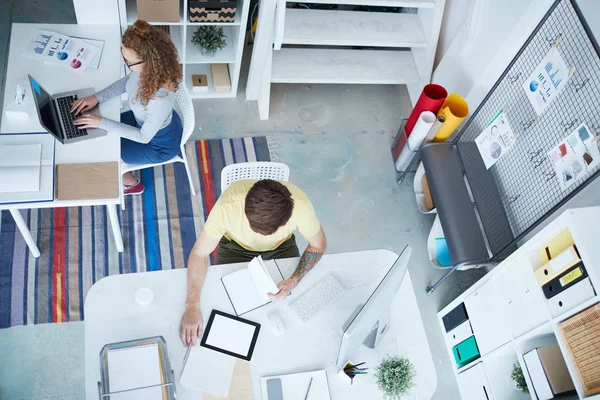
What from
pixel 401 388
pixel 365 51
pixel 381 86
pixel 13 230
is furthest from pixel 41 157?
pixel 381 86

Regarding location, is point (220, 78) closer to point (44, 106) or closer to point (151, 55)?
point (151, 55)

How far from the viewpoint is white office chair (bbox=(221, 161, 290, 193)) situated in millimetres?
2447

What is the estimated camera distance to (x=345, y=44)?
3.30 metres

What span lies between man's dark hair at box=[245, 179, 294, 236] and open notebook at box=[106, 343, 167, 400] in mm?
595

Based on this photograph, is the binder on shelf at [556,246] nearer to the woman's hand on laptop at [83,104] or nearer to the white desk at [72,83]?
the white desk at [72,83]

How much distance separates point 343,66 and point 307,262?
177 centimetres

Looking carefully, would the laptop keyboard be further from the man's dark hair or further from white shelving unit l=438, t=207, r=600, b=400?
white shelving unit l=438, t=207, r=600, b=400

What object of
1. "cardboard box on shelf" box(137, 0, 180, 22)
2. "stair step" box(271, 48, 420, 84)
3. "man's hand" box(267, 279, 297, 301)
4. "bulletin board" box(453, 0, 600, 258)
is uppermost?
"cardboard box on shelf" box(137, 0, 180, 22)

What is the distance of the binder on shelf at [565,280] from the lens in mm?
2133

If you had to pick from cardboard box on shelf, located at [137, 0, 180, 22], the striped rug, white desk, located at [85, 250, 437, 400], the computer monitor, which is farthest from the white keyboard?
cardboard box on shelf, located at [137, 0, 180, 22]

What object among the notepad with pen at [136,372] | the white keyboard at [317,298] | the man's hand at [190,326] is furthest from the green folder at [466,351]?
the notepad with pen at [136,372]

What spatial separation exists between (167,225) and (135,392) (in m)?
1.40

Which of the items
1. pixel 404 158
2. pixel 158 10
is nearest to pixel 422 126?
pixel 404 158

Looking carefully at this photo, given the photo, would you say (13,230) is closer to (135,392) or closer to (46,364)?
(46,364)
